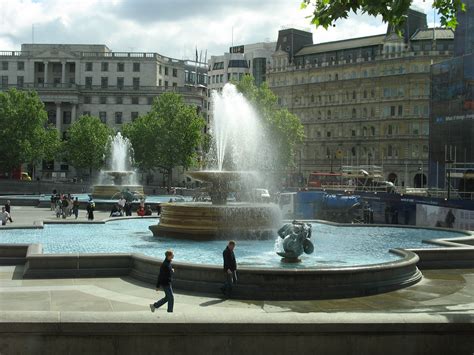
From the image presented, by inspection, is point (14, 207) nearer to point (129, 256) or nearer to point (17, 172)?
point (129, 256)

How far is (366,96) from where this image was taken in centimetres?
9656

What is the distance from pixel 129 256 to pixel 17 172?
8215 centimetres

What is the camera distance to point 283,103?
107 m

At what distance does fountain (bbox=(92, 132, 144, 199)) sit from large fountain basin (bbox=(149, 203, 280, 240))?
75.4ft

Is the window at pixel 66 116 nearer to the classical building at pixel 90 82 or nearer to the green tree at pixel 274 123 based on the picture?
the classical building at pixel 90 82

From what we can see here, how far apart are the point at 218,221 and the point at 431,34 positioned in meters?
79.4

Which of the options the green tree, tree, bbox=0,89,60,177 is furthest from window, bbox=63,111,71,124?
the green tree

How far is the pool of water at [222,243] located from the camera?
17906 millimetres

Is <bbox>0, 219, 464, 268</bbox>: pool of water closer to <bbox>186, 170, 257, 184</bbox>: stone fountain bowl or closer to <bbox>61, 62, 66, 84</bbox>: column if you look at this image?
<bbox>186, 170, 257, 184</bbox>: stone fountain bowl

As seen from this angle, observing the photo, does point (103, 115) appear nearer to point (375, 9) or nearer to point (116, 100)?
point (116, 100)

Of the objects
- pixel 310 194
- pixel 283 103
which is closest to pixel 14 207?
pixel 310 194

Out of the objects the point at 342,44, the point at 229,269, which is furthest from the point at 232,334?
the point at 342,44

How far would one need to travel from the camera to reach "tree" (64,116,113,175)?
85562 millimetres

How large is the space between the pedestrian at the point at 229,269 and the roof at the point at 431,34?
272ft
